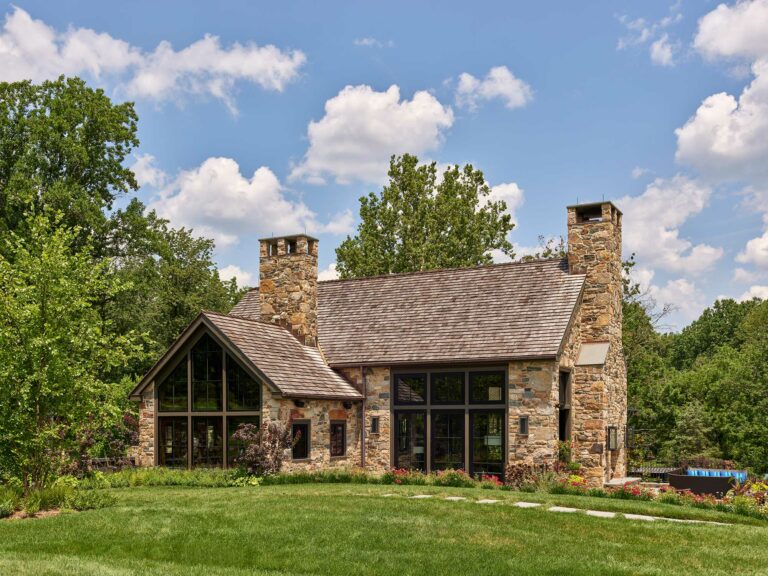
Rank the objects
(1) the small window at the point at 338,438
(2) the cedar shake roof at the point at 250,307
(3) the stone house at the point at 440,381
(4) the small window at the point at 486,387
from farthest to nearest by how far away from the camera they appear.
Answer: (2) the cedar shake roof at the point at 250,307 < (1) the small window at the point at 338,438 < (4) the small window at the point at 486,387 < (3) the stone house at the point at 440,381

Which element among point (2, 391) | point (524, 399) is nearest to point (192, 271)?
point (524, 399)

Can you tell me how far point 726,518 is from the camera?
1538 cm

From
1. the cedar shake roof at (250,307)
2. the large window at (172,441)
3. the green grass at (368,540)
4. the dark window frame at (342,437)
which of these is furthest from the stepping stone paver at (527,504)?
the cedar shake roof at (250,307)

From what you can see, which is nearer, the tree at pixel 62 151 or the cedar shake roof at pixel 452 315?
the cedar shake roof at pixel 452 315

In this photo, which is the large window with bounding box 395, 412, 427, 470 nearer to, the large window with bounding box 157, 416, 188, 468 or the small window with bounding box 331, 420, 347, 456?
the small window with bounding box 331, 420, 347, 456

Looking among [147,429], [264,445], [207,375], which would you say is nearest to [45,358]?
[264,445]

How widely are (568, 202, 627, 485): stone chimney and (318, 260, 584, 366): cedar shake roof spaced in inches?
28.5

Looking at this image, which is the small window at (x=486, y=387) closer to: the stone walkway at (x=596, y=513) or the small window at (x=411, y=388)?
the small window at (x=411, y=388)

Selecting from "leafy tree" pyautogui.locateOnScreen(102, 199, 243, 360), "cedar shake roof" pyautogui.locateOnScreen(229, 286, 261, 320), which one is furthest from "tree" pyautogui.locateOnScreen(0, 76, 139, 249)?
"cedar shake roof" pyautogui.locateOnScreen(229, 286, 261, 320)

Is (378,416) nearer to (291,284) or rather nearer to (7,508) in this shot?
(291,284)

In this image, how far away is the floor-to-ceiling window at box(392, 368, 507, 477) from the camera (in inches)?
880

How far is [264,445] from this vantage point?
825 inches

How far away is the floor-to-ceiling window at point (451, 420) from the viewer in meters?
22.4

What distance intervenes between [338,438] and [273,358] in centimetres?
308
